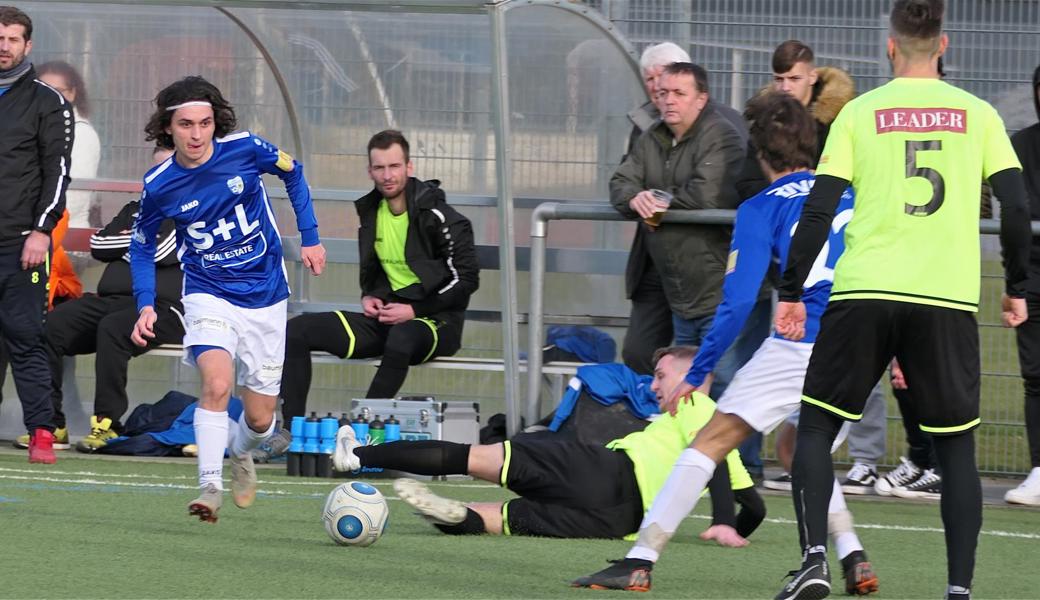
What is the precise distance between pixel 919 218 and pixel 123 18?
7.02 m

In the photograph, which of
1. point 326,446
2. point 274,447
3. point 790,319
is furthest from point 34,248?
point 790,319

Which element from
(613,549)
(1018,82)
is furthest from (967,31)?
(613,549)

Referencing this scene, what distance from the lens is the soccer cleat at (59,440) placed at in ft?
33.3

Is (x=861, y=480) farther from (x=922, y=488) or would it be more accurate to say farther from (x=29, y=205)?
(x=29, y=205)

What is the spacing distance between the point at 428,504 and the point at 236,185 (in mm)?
1689

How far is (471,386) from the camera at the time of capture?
10164mm

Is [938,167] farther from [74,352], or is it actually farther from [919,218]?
[74,352]

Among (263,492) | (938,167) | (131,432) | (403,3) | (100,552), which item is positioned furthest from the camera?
(131,432)

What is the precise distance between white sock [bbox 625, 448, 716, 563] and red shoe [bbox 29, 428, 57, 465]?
4.89 meters

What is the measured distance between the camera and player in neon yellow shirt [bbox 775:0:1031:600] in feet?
15.9

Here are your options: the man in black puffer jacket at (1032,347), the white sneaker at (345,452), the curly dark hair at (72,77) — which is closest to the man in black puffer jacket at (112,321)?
the curly dark hair at (72,77)

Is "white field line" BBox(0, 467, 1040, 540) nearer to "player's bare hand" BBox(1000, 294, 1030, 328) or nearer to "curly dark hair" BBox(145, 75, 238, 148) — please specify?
"curly dark hair" BBox(145, 75, 238, 148)

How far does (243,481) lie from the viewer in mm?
7109

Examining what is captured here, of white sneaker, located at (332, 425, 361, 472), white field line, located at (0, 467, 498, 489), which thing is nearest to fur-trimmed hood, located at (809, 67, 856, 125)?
white field line, located at (0, 467, 498, 489)
